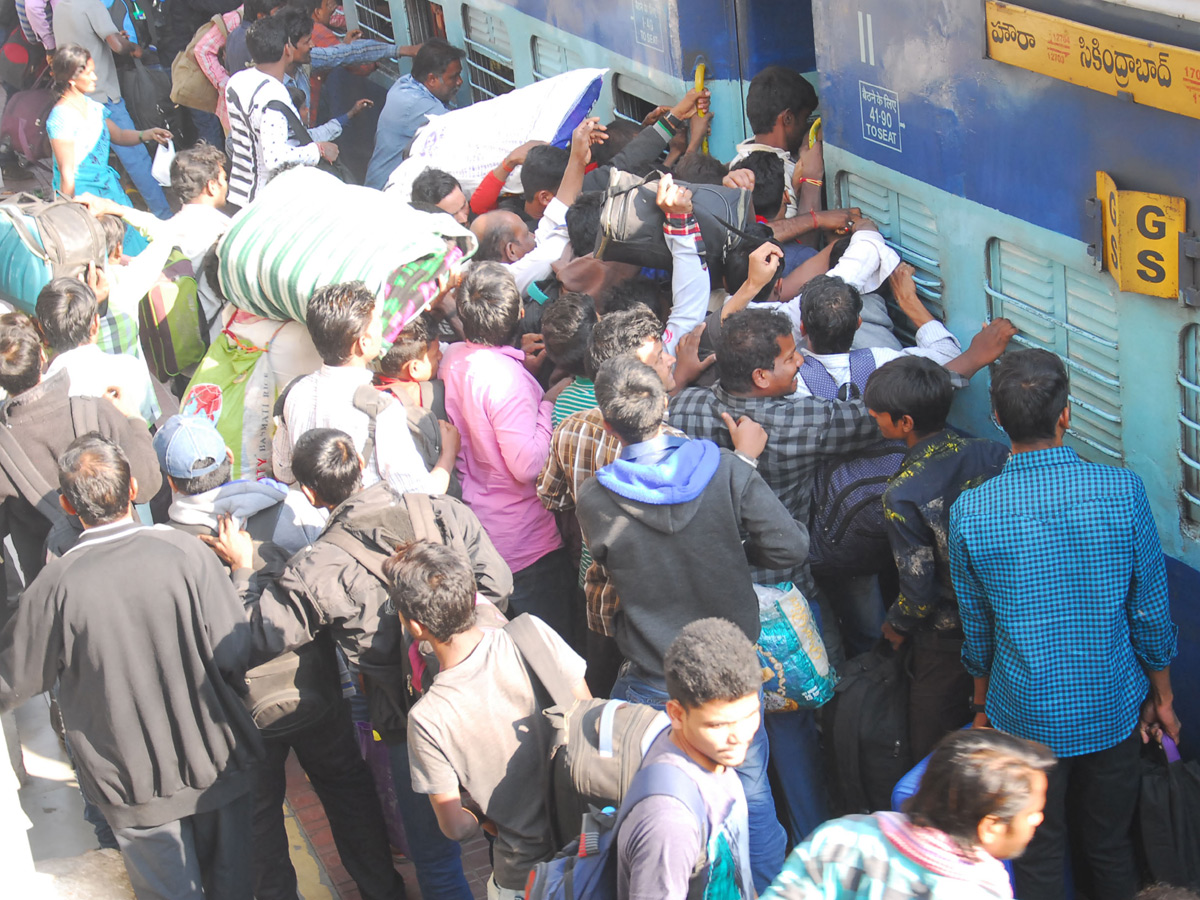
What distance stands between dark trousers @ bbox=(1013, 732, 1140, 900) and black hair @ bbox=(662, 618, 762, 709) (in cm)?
122

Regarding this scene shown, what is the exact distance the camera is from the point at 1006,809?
218 cm

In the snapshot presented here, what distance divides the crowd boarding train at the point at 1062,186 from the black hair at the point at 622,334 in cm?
108

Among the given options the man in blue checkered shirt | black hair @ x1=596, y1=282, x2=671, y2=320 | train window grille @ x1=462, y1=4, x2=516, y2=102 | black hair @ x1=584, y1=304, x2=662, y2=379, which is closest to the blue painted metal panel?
the man in blue checkered shirt

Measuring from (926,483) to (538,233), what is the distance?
2.16 metres

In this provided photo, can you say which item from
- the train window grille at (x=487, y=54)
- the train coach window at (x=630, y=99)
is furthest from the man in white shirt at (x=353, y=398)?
the train window grille at (x=487, y=54)

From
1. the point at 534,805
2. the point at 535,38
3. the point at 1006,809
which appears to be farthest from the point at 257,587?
the point at 535,38

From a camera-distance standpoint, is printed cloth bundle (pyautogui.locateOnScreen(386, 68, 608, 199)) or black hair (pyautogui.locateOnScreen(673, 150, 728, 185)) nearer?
black hair (pyautogui.locateOnScreen(673, 150, 728, 185))

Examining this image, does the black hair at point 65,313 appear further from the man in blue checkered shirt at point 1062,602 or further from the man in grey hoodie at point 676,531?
the man in blue checkered shirt at point 1062,602

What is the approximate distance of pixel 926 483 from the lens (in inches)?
132

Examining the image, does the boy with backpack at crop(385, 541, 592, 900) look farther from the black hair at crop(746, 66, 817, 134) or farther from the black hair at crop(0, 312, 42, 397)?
the black hair at crop(746, 66, 817, 134)

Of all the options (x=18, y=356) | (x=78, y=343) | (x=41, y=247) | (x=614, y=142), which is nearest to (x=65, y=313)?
(x=78, y=343)

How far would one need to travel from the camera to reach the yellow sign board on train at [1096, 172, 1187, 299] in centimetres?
307

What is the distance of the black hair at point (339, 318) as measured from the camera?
12.6 feet

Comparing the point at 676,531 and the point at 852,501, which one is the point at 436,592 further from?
the point at 852,501
